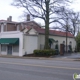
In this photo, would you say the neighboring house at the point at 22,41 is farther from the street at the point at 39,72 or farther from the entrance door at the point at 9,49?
the street at the point at 39,72

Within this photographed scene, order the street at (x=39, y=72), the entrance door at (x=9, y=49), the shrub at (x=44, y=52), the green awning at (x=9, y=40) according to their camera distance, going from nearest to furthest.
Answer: the street at (x=39, y=72) < the shrub at (x=44, y=52) < the green awning at (x=9, y=40) < the entrance door at (x=9, y=49)

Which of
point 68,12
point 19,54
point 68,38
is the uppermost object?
point 68,12

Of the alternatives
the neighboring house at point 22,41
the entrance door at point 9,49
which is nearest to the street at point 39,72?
the neighboring house at point 22,41

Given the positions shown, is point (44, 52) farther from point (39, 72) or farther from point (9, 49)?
point (39, 72)

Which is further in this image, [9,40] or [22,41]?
[9,40]

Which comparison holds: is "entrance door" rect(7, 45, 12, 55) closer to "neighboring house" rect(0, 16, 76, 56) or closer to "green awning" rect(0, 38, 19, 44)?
"neighboring house" rect(0, 16, 76, 56)

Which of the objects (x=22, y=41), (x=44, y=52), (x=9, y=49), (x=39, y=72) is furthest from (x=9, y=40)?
(x=39, y=72)

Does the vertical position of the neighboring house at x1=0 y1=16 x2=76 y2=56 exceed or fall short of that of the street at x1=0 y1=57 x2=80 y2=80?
it exceeds it

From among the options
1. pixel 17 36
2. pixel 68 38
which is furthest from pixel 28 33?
pixel 68 38

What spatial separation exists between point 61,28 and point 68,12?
3.56 metres

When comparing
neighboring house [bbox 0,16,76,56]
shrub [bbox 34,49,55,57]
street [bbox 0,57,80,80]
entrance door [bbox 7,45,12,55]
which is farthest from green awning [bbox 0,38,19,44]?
street [bbox 0,57,80,80]

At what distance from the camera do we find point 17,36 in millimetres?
37219

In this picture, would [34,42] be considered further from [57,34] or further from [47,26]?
[57,34]

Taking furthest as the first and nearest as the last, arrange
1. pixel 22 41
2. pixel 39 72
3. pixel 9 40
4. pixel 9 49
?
pixel 9 49 < pixel 9 40 < pixel 22 41 < pixel 39 72
